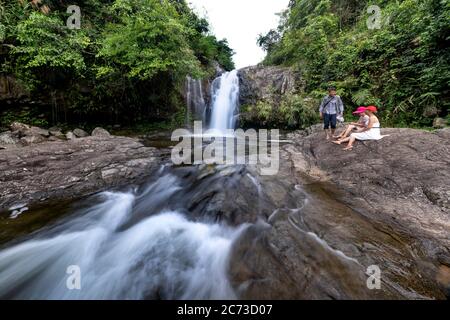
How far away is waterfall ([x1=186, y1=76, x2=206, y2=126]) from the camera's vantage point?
1491 centimetres

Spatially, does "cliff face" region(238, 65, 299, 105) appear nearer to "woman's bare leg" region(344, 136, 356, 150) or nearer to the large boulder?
"woman's bare leg" region(344, 136, 356, 150)

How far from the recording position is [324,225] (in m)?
3.04

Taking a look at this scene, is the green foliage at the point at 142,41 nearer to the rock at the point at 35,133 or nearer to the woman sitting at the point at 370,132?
the rock at the point at 35,133

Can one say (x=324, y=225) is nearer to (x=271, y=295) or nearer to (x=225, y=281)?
(x=271, y=295)

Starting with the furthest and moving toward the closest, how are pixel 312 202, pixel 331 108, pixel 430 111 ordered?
pixel 430 111 < pixel 331 108 < pixel 312 202

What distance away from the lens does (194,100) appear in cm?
1523

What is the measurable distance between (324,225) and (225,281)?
157cm

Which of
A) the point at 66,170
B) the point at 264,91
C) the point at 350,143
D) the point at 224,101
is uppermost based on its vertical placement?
the point at 264,91

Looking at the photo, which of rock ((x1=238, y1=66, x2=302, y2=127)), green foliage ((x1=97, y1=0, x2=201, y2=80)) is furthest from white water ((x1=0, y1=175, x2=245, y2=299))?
rock ((x1=238, y1=66, x2=302, y2=127))

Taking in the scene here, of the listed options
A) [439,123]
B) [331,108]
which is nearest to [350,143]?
[331,108]

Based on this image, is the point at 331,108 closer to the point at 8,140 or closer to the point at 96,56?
the point at 96,56

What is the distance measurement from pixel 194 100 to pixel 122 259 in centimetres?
1344
